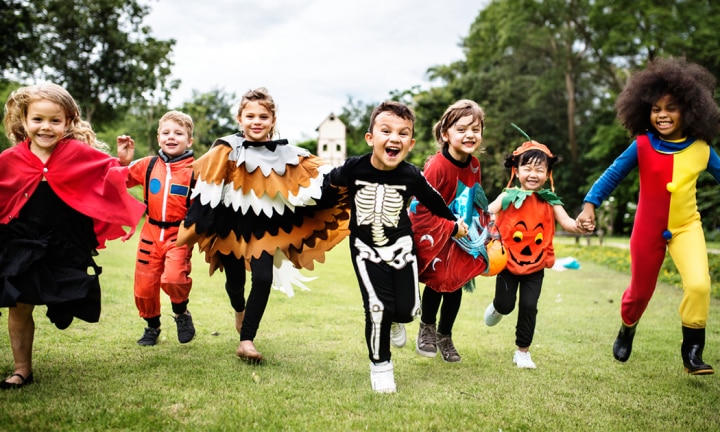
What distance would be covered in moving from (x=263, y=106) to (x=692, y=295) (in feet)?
11.8

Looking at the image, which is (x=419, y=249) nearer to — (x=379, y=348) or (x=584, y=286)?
(x=379, y=348)

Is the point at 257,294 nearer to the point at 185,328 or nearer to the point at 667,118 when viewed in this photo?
the point at 185,328

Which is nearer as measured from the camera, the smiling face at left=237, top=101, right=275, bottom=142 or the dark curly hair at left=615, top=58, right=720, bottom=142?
the dark curly hair at left=615, top=58, right=720, bottom=142

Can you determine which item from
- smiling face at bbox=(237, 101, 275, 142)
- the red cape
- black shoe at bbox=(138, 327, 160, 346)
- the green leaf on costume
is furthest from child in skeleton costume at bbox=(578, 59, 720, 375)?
black shoe at bbox=(138, 327, 160, 346)

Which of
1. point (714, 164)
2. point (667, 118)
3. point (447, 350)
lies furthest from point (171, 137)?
point (714, 164)

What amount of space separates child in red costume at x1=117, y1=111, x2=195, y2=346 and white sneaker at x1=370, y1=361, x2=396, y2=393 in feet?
6.63

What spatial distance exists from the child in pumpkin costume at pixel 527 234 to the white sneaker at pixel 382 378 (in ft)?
4.55

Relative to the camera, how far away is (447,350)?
5148 millimetres

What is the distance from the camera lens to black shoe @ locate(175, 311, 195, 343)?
17.3 feet

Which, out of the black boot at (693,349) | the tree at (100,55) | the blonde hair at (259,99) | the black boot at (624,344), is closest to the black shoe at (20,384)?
the blonde hair at (259,99)

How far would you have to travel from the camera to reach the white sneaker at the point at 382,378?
4027 mm

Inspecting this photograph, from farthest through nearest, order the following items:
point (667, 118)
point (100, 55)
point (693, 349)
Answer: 1. point (100, 55)
2. point (667, 118)
3. point (693, 349)

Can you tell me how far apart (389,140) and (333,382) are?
177cm

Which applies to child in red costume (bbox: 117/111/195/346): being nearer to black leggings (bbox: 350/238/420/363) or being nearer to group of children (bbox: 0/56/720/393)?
group of children (bbox: 0/56/720/393)
